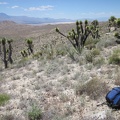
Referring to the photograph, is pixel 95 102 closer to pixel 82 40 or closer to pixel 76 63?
pixel 76 63

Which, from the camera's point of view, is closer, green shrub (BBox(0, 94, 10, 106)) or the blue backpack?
the blue backpack

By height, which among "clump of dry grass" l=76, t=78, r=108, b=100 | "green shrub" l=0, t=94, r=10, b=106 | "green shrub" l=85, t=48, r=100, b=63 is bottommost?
"green shrub" l=0, t=94, r=10, b=106

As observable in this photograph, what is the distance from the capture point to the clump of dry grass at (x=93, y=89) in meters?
7.16

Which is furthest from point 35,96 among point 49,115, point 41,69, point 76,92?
point 41,69

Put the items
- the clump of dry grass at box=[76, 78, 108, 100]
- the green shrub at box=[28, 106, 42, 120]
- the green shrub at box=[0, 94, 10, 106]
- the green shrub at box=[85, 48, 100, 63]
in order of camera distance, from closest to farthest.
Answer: the green shrub at box=[28, 106, 42, 120] < the clump of dry grass at box=[76, 78, 108, 100] < the green shrub at box=[0, 94, 10, 106] < the green shrub at box=[85, 48, 100, 63]

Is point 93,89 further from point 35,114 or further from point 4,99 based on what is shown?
point 4,99

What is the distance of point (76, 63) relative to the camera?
41.9 ft

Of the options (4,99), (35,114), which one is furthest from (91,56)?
(35,114)

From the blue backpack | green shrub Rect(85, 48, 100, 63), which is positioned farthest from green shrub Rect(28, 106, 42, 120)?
green shrub Rect(85, 48, 100, 63)

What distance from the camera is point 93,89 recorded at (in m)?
7.45

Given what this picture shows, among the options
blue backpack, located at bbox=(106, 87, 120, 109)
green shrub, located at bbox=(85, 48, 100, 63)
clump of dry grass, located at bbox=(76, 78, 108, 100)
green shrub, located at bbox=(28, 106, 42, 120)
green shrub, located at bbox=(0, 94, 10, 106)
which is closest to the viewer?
blue backpack, located at bbox=(106, 87, 120, 109)

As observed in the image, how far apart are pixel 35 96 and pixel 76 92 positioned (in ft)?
4.75

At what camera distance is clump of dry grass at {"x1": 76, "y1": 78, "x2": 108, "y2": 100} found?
282 inches

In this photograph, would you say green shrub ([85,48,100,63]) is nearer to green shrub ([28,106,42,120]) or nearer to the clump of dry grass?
the clump of dry grass
